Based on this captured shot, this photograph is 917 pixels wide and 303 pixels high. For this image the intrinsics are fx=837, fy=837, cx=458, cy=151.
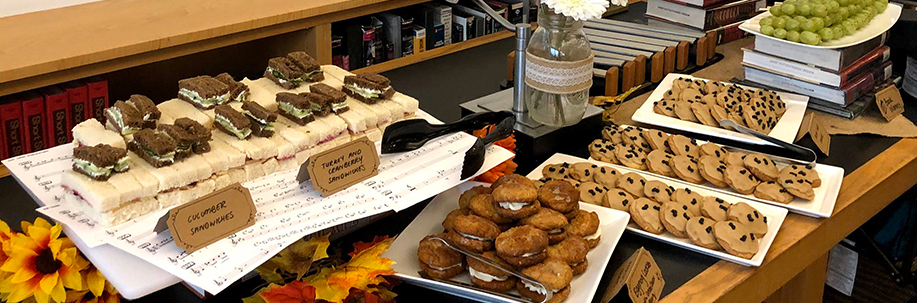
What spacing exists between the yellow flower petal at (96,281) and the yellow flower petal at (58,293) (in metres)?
0.03

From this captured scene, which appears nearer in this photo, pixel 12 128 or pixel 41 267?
pixel 41 267

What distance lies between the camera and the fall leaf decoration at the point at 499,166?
148 cm

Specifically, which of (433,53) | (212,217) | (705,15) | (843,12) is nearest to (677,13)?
(705,15)

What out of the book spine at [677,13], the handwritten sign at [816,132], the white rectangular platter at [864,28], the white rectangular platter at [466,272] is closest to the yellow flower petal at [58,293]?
the white rectangular platter at [466,272]

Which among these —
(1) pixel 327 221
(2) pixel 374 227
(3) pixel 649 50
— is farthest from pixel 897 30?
(1) pixel 327 221

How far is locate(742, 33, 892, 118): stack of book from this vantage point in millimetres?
2025

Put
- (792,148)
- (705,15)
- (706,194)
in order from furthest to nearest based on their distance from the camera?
(705,15) < (792,148) < (706,194)

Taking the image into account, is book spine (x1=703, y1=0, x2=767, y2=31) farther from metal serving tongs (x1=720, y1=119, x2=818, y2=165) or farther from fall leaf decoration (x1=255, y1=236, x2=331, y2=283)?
fall leaf decoration (x1=255, y1=236, x2=331, y2=283)

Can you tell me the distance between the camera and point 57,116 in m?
2.26

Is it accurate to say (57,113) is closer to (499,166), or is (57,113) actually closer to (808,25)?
(499,166)

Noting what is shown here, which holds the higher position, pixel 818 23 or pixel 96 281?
pixel 818 23

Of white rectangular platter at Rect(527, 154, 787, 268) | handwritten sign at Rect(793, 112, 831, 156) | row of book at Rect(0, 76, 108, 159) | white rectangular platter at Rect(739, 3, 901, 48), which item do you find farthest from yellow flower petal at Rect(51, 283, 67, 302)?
white rectangular platter at Rect(739, 3, 901, 48)

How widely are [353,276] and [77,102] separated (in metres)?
1.43

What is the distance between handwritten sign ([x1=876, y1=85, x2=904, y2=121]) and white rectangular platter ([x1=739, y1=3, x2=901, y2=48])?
0.47 ft
